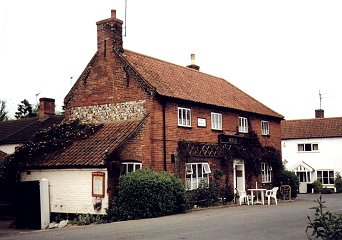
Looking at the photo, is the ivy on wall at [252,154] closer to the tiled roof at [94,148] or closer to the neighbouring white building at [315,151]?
the tiled roof at [94,148]

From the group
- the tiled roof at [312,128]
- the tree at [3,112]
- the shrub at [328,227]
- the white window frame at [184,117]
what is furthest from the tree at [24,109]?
the shrub at [328,227]

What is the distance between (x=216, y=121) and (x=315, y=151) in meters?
22.8

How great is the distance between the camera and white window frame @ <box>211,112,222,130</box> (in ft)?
90.7

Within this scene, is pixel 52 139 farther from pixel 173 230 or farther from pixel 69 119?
pixel 173 230

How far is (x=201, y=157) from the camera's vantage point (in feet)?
85.1

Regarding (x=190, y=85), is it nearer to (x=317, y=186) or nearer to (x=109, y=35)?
(x=109, y=35)

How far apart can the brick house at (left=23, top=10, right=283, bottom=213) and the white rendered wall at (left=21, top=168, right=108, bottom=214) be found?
5 centimetres

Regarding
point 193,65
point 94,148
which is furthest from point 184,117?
point 193,65

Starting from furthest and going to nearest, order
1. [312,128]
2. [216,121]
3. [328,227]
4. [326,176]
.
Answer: [312,128] → [326,176] → [216,121] → [328,227]

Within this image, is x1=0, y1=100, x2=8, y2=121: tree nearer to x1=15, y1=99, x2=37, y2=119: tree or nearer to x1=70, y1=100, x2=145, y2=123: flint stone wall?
x1=15, y1=99, x2=37, y2=119: tree

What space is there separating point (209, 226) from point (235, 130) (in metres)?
14.8

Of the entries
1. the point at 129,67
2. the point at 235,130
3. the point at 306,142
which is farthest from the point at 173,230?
the point at 306,142

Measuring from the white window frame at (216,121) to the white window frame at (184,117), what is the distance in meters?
2.43

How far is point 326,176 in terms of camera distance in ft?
152
